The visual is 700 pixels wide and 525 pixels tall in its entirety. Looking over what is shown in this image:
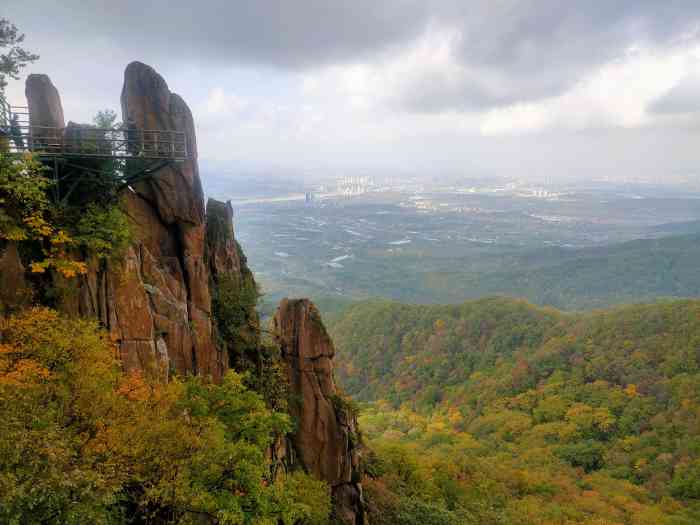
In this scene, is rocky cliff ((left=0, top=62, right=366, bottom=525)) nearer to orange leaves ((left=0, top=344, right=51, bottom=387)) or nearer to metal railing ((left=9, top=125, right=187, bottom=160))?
metal railing ((left=9, top=125, right=187, bottom=160))

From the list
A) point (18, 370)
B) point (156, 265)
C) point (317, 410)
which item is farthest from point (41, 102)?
point (317, 410)

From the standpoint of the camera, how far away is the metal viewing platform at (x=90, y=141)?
57.0 feet

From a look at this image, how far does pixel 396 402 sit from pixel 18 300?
398 feet

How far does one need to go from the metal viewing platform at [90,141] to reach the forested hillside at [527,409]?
2430cm

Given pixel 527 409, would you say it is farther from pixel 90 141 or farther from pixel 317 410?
pixel 90 141

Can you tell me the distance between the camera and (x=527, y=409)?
100500 millimetres

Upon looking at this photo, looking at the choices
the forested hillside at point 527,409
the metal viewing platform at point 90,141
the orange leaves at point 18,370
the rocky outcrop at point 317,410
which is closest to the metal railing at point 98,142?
the metal viewing platform at point 90,141

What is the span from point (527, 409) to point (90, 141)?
339 feet

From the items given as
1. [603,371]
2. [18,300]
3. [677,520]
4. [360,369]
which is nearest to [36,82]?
[18,300]

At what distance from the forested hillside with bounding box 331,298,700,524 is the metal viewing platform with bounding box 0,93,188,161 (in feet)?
79.7

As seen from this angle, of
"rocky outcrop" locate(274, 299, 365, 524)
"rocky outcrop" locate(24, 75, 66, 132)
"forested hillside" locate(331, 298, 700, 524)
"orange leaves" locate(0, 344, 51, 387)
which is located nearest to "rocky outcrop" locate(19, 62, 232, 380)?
"rocky outcrop" locate(24, 75, 66, 132)

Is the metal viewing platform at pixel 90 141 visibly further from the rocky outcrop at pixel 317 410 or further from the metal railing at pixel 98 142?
the rocky outcrop at pixel 317 410

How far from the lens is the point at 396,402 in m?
127

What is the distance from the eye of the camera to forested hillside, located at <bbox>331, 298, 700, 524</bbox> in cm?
4581
